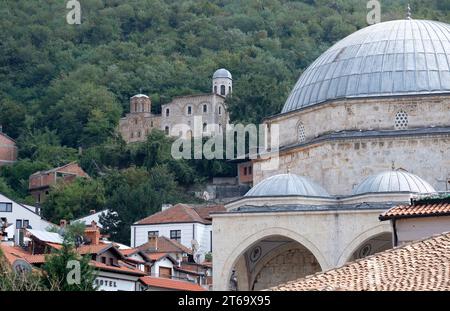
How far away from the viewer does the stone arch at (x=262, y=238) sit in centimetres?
3553

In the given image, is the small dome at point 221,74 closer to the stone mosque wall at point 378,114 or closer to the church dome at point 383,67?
the church dome at point 383,67

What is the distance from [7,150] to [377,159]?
67.4 metres

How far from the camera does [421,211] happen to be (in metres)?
22.9

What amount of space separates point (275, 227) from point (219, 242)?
160 centimetres

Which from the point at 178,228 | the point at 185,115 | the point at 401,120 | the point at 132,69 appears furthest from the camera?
the point at 132,69

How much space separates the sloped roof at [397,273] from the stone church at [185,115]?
78042mm

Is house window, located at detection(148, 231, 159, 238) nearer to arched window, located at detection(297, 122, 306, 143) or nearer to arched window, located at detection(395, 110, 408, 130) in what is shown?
arched window, located at detection(297, 122, 306, 143)

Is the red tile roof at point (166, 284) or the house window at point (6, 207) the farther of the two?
the house window at point (6, 207)

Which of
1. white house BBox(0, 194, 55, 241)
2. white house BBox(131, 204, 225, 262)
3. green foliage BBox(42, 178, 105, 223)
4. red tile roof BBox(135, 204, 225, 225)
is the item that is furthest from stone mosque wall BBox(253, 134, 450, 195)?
green foliage BBox(42, 178, 105, 223)

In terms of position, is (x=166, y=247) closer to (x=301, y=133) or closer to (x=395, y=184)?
(x=301, y=133)

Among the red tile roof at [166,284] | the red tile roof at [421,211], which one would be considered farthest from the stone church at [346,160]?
the red tile roof at [421,211]

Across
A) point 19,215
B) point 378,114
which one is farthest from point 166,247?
point 378,114

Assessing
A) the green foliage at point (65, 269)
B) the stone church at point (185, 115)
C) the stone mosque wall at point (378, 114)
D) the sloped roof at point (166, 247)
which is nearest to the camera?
the green foliage at point (65, 269)

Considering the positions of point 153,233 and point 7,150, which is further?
point 7,150
